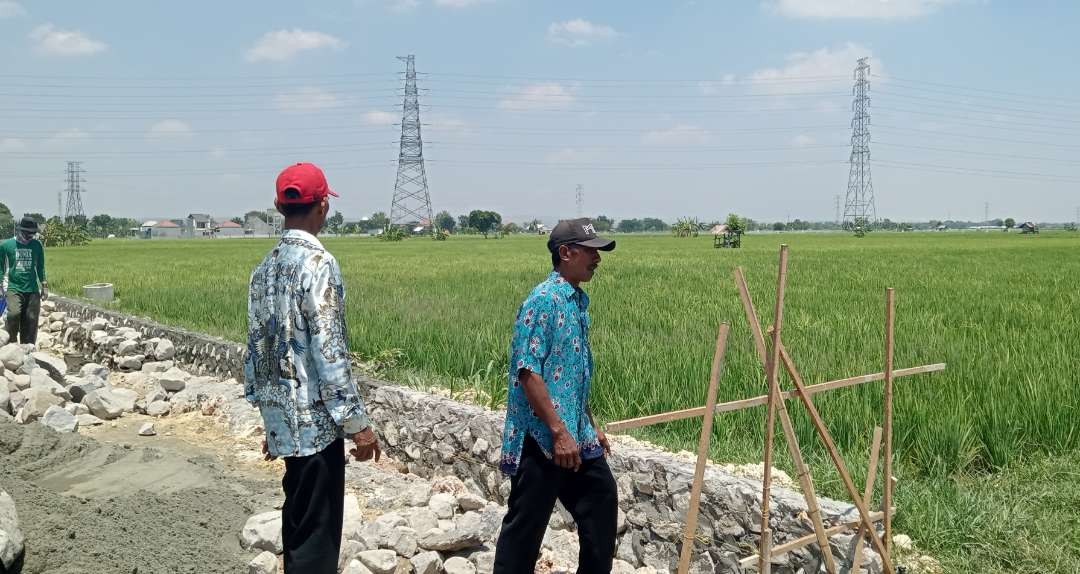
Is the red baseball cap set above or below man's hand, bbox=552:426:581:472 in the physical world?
above

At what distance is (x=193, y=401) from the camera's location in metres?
A: 7.32

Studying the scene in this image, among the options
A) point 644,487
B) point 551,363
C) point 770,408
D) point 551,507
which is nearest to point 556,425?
point 551,363

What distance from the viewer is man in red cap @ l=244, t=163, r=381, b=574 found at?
253cm

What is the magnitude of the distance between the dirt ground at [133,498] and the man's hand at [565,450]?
6.15ft

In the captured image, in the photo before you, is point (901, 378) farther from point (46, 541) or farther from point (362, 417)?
point (46, 541)

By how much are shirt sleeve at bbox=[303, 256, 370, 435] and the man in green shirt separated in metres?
7.23

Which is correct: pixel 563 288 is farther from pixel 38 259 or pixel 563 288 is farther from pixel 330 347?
pixel 38 259

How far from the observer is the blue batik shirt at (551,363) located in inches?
101

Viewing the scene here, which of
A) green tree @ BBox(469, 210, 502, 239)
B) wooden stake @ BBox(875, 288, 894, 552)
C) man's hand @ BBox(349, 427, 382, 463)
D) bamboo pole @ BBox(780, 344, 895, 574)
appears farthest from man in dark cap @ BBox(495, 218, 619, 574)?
green tree @ BBox(469, 210, 502, 239)

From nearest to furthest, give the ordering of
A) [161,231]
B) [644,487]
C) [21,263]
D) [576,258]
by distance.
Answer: [576,258] < [644,487] < [21,263] < [161,231]

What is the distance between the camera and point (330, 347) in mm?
2518

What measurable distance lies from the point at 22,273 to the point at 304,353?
7372 mm

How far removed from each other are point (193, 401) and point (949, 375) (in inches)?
242

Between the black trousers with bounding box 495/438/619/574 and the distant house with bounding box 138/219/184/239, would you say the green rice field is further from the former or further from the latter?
the distant house with bounding box 138/219/184/239
